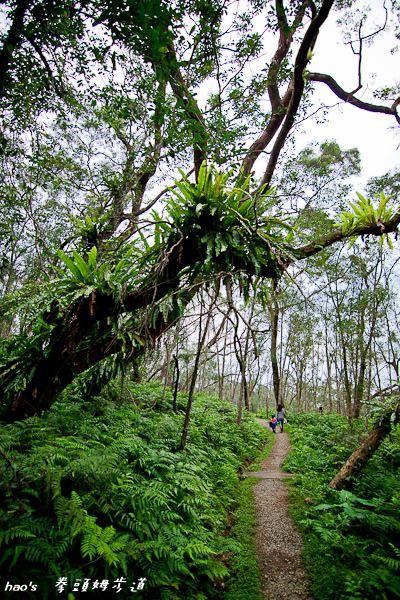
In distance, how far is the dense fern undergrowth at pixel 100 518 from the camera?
1.80 metres

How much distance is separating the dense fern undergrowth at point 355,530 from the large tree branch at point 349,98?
6.28 meters

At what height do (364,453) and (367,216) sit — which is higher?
(367,216)

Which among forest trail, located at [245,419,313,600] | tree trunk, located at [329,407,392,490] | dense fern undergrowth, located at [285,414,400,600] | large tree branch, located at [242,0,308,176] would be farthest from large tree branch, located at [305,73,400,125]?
forest trail, located at [245,419,313,600]

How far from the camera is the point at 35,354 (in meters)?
3.44

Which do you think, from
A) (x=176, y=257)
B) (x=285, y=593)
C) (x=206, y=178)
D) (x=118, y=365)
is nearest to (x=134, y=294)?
(x=176, y=257)

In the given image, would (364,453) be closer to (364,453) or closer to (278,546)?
(364,453)

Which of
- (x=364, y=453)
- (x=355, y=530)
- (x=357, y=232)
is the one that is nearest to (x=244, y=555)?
(x=355, y=530)

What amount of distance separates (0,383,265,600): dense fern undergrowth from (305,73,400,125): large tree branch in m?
6.39

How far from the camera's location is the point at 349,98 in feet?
15.8

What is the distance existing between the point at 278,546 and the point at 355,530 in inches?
40.5

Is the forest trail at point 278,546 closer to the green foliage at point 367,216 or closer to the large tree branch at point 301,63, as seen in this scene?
the green foliage at point 367,216

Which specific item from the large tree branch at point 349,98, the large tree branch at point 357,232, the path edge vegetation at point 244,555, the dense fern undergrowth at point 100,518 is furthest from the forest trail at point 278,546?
the large tree branch at point 349,98

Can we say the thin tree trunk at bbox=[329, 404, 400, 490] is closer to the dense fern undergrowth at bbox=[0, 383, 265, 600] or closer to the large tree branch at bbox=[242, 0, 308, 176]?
the dense fern undergrowth at bbox=[0, 383, 265, 600]

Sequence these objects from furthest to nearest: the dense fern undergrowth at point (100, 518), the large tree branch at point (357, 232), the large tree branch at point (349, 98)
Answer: the large tree branch at point (349, 98) → the large tree branch at point (357, 232) → the dense fern undergrowth at point (100, 518)
